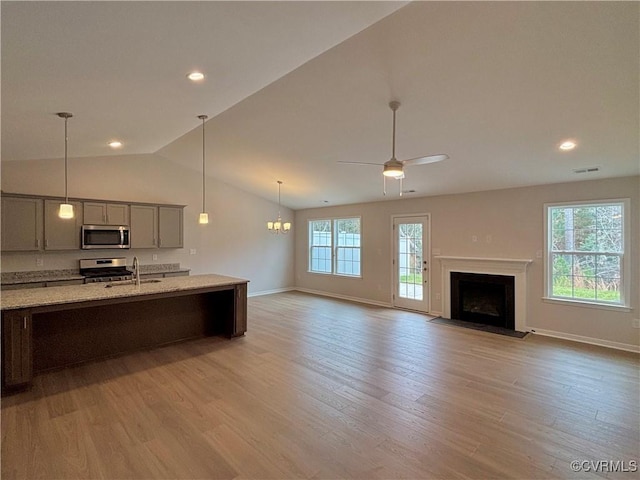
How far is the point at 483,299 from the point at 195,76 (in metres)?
5.51

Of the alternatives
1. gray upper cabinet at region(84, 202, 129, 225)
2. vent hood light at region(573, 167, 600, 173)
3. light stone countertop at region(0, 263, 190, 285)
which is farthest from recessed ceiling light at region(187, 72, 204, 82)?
vent hood light at region(573, 167, 600, 173)

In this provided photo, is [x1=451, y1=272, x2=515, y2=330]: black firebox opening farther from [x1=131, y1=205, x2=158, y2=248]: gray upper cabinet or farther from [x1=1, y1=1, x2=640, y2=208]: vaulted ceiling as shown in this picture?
[x1=131, y1=205, x2=158, y2=248]: gray upper cabinet

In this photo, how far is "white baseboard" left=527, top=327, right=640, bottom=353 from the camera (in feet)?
14.2

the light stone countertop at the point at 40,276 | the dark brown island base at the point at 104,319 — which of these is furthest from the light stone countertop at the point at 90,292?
the light stone countertop at the point at 40,276

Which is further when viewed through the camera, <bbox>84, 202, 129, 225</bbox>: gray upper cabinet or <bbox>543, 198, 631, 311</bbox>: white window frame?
<bbox>84, 202, 129, 225</bbox>: gray upper cabinet

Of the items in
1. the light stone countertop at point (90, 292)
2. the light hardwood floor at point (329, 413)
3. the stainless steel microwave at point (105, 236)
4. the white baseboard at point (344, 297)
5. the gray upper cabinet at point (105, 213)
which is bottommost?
the light hardwood floor at point (329, 413)

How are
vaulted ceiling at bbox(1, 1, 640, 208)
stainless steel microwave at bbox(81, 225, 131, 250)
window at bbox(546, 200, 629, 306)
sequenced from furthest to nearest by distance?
1. stainless steel microwave at bbox(81, 225, 131, 250)
2. window at bbox(546, 200, 629, 306)
3. vaulted ceiling at bbox(1, 1, 640, 208)

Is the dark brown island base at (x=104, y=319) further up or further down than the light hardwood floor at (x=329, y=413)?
further up

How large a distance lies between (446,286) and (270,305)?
3.65 m

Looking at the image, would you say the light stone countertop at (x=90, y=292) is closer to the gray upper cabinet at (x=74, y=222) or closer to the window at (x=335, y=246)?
the gray upper cabinet at (x=74, y=222)

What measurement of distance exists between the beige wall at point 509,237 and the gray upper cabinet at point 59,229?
5.44m

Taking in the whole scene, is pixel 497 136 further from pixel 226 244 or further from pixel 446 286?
pixel 226 244

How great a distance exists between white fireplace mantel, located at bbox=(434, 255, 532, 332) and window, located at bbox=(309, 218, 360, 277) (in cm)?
224

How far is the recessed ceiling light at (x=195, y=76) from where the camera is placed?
8.26 ft
